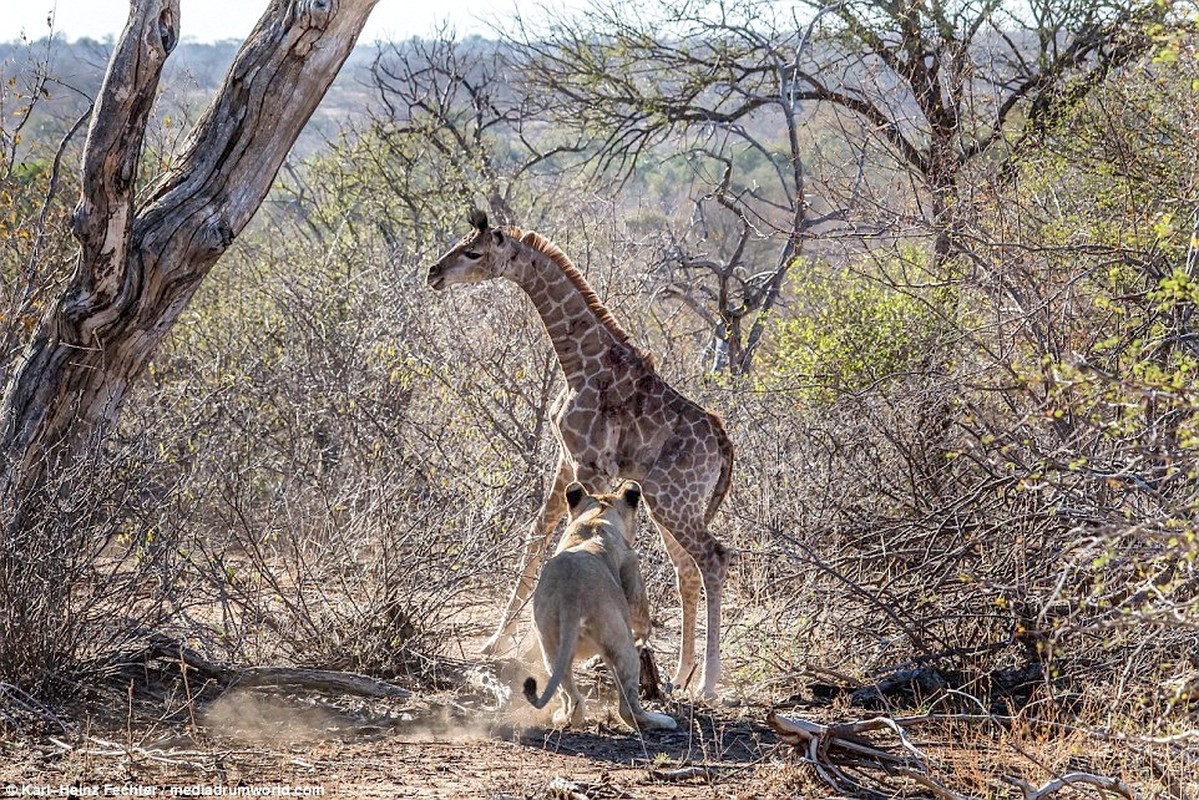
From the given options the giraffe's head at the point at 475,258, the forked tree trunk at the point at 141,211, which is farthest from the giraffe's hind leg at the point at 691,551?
the forked tree trunk at the point at 141,211

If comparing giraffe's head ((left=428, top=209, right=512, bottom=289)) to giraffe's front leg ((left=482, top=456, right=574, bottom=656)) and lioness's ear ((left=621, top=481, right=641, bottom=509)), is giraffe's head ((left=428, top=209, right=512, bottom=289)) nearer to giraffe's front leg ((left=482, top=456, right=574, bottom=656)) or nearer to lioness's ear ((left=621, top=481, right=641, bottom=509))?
giraffe's front leg ((left=482, top=456, right=574, bottom=656))

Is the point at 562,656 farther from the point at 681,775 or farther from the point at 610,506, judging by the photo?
the point at 610,506

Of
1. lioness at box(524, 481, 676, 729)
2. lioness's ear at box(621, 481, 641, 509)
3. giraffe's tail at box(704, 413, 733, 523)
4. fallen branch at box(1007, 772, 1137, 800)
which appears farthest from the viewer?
giraffe's tail at box(704, 413, 733, 523)

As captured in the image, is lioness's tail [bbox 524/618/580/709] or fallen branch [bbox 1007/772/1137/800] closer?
fallen branch [bbox 1007/772/1137/800]

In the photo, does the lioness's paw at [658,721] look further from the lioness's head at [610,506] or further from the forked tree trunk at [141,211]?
the forked tree trunk at [141,211]

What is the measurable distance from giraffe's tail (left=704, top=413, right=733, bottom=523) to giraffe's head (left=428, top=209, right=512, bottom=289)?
5.07 feet

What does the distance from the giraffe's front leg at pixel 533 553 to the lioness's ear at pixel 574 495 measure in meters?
0.37

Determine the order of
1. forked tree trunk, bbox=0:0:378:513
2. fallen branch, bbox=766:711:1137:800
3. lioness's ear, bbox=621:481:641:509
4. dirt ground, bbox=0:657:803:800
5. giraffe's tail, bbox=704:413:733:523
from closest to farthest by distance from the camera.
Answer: dirt ground, bbox=0:657:803:800 < fallen branch, bbox=766:711:1137:800 < forked tree trunk, bbox=0:0:378:513 < lioness's ear, bbox=621:481:641:509 < giraffe's tail, bbox=704:413:733:523

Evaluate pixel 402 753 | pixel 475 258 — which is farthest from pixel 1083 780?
pixel 475 258

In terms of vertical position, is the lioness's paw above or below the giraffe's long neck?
below

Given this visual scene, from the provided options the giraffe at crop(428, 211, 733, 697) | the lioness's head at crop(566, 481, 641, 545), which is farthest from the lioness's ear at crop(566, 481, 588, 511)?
the giraffe at crop(428, 211, 733, 697)

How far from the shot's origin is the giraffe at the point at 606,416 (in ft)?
27.5

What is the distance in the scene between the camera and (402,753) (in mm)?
6254

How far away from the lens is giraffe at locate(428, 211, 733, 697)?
8.38 meters
